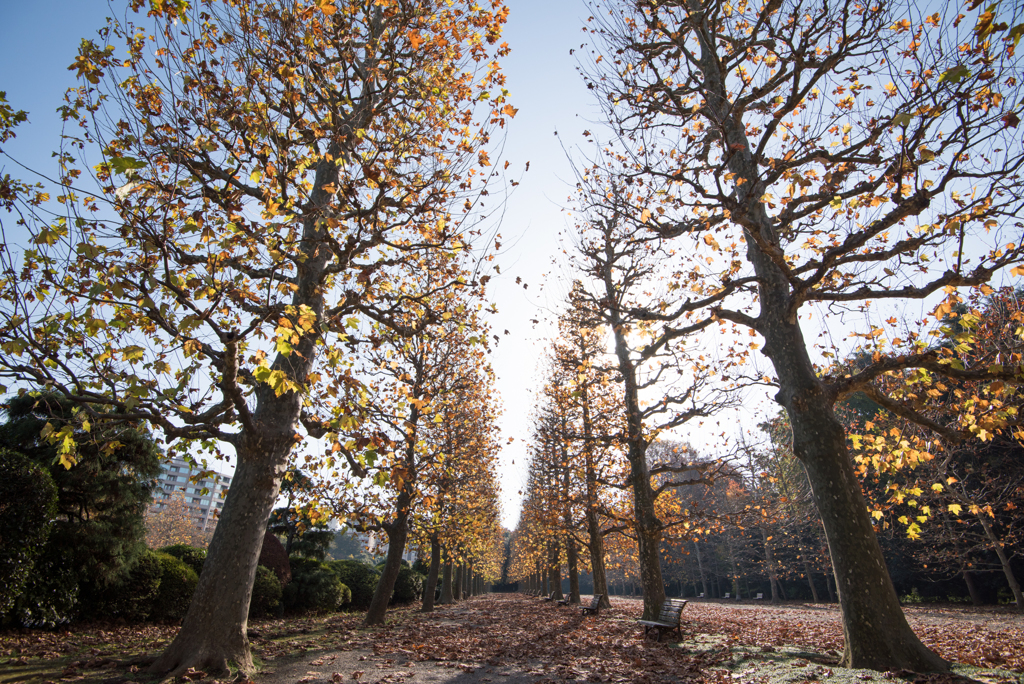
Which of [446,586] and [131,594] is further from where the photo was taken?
[446,586]

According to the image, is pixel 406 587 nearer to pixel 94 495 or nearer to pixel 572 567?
pixel 572 567

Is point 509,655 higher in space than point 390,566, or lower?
lower

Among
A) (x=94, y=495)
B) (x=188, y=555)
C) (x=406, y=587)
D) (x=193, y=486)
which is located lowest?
(x=406, y=587)

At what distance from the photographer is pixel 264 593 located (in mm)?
13008

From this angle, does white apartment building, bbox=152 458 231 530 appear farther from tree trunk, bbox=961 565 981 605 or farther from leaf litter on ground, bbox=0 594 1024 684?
tree trunk, bbox=961 565 981 605

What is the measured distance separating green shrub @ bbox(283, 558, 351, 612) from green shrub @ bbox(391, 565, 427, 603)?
22.3ft

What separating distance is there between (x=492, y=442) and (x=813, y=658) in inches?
535

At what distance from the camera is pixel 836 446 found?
20.2ft

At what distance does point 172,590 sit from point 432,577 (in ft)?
33.6

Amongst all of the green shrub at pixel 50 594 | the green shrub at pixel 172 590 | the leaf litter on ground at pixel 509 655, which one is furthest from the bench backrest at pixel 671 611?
the green shrub at pixel 50 594

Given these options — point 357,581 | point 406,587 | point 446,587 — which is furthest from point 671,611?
point 446,587

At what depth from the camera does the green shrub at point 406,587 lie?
2244 cm

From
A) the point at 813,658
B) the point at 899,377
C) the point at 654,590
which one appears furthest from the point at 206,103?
the point at 899,377

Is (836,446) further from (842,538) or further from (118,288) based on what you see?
(118,288)
